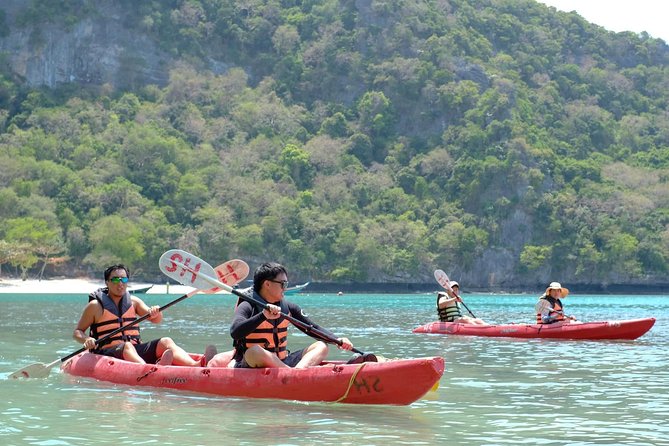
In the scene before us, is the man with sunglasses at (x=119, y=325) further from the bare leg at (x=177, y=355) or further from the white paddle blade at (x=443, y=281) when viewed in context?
the white paddle blade at (x=443, y=281)

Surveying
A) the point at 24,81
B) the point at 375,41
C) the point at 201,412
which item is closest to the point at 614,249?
the point at 375,41

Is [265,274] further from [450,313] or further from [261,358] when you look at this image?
[450,313]

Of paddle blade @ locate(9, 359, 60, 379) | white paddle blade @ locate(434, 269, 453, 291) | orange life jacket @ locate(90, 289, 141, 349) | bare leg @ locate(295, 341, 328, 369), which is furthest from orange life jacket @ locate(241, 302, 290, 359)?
white paddle blade @ locate(434, 269, 453, 291)

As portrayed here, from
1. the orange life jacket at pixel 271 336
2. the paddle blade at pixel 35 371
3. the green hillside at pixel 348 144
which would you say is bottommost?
the paddle blade at pixel 35 371

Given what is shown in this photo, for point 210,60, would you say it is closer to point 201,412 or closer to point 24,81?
point 24,81

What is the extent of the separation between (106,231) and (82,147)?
82.1 feet

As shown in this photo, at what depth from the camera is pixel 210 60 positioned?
143 metres

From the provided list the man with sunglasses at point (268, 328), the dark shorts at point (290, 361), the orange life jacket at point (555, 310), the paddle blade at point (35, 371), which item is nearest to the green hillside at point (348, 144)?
the orange life jacket at point (555, 310)

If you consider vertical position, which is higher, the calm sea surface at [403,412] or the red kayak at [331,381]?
the red kayak at [331,381]

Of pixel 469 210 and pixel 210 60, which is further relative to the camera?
pixel 210 60

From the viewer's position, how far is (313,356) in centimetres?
1343

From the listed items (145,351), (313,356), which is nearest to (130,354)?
(145,351)

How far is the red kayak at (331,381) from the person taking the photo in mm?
12547

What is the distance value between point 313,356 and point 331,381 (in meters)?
0.65
